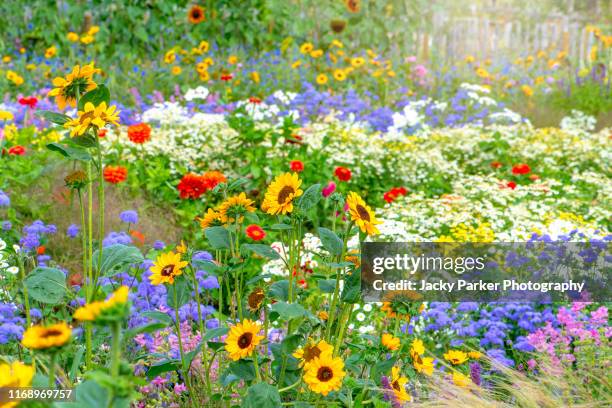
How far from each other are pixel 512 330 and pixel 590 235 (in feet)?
2.75

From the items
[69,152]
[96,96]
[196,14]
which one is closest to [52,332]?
[69,152]

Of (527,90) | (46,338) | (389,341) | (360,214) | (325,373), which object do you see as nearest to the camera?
(46,338)

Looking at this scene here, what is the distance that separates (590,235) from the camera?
12.2 feet

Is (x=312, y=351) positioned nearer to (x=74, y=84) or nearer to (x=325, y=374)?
(x=325, y=374)

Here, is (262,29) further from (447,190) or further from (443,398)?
(443,398)

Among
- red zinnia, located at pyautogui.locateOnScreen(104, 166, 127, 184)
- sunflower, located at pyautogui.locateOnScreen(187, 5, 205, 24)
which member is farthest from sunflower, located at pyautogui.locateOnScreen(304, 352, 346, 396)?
sunflower, located at pyautogui.locateOnScreen(187, 5, 205, 24)

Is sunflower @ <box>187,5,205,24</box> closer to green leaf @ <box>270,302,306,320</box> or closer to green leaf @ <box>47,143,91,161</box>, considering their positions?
green leaf @ <box>47,143,91,161</box>

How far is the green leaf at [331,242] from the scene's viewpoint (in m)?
1.86

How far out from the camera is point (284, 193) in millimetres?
1867

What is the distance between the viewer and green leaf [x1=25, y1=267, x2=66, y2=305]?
1947 mm

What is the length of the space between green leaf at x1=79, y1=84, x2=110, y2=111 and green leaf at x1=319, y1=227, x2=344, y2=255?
2.29 ft

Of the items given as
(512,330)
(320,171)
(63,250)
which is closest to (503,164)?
(320,171)

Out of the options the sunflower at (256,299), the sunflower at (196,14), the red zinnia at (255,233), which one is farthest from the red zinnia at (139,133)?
the sunflower at (196,14)

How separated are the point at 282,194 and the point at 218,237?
9.7 inches
